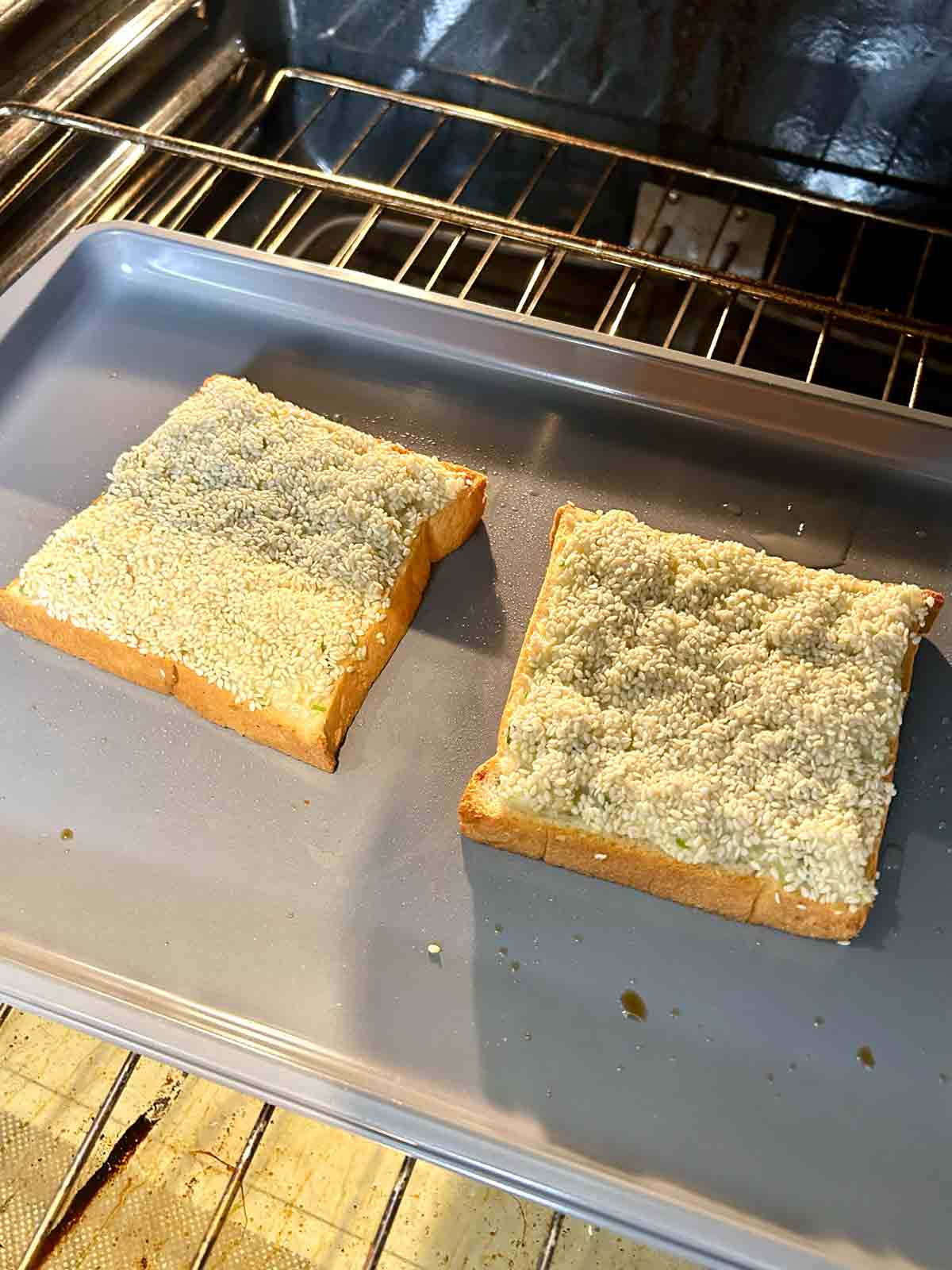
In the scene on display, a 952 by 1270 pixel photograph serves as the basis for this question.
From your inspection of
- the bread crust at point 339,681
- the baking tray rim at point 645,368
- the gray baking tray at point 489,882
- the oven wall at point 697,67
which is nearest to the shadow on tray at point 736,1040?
the gray baking tray at point 489,882

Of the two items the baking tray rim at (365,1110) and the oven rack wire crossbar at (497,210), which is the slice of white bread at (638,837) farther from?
the oven rack wire crossbar at (497,210)

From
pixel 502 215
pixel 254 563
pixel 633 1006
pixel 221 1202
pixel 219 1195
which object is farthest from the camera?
pixel 502 215

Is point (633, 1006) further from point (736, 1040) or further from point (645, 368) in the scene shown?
point (645, 368)

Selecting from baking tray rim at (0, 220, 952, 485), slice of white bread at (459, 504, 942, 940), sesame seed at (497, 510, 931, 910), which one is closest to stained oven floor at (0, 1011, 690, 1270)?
slice of white bread at (459, 504, 942, 940)

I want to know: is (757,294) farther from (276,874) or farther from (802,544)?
(276,874)

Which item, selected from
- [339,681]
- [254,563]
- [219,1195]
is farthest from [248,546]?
[219,1195]

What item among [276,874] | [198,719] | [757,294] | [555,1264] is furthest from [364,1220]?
[757,294]
